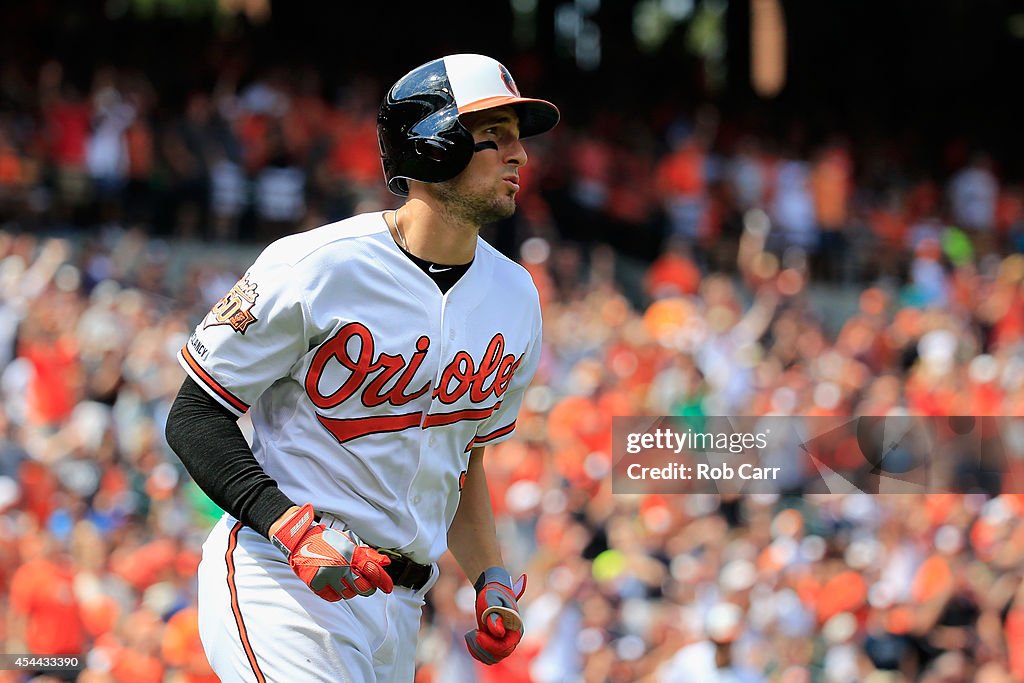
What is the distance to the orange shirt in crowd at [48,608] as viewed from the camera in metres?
6.82

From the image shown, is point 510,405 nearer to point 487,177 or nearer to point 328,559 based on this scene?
point 487,177

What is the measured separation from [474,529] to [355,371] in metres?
0.67

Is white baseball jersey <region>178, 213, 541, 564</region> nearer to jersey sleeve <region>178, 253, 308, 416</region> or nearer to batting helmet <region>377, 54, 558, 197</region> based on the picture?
jersey sleeve <region>178, 253, 308, 416</region>

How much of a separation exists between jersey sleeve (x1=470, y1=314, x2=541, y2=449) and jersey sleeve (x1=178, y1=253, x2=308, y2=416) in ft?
2.05

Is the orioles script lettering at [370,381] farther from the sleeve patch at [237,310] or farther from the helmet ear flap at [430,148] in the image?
the helmet ear flap at [430,148]

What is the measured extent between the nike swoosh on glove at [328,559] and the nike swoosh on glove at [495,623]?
54cm

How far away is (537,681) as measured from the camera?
25.5 feet

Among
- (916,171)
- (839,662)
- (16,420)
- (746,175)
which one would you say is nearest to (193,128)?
(16,420)

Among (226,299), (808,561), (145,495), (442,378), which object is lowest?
(808,561)

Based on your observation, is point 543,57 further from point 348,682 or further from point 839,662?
point 348,682

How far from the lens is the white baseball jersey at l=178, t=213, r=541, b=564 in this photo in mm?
3113

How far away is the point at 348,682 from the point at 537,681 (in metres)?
4.86

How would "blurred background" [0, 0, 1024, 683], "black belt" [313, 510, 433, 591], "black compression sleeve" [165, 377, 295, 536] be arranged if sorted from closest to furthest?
"black compression sleeve" [165, 377, 295, 536], "black belt" [313, 510, 433, 591], "blurred background" [0, 0, 1024, 683]

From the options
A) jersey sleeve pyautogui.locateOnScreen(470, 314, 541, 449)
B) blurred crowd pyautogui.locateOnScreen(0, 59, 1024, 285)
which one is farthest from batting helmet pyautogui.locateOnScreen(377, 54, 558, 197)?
blurred crowd pyautogui.locateOnScreen(0, 59, 1024, 285)
